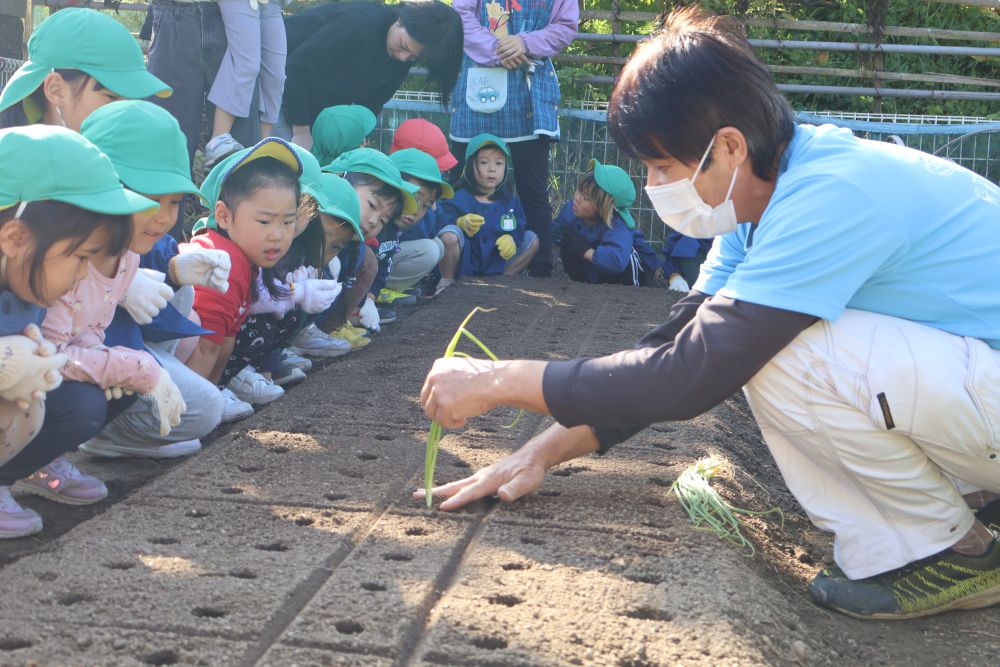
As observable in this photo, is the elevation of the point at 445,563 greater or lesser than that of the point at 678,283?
greater

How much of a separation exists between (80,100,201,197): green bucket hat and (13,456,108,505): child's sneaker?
0.73 metres

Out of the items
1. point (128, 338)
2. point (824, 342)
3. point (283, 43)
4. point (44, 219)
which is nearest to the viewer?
point (824, 342)

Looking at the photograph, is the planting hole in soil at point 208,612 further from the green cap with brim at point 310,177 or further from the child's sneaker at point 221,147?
the child's sneaker at point 221,147

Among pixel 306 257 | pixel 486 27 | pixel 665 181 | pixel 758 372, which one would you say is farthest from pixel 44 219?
pixel 486 27

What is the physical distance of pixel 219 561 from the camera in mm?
2135

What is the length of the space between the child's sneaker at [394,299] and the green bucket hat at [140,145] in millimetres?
2358

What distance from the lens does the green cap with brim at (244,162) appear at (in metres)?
3.47

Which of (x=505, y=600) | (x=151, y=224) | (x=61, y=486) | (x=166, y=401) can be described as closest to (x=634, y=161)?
(x=151, y=224)

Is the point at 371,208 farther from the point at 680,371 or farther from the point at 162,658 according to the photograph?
the point at 162,658

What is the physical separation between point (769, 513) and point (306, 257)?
1.98 meters

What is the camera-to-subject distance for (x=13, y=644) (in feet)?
5.88

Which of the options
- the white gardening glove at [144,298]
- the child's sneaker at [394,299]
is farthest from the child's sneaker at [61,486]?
the child's sneaker at [394,299]

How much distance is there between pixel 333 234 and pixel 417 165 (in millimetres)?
1185

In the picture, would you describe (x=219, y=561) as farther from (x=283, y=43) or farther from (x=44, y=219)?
(x=283, y=43)
